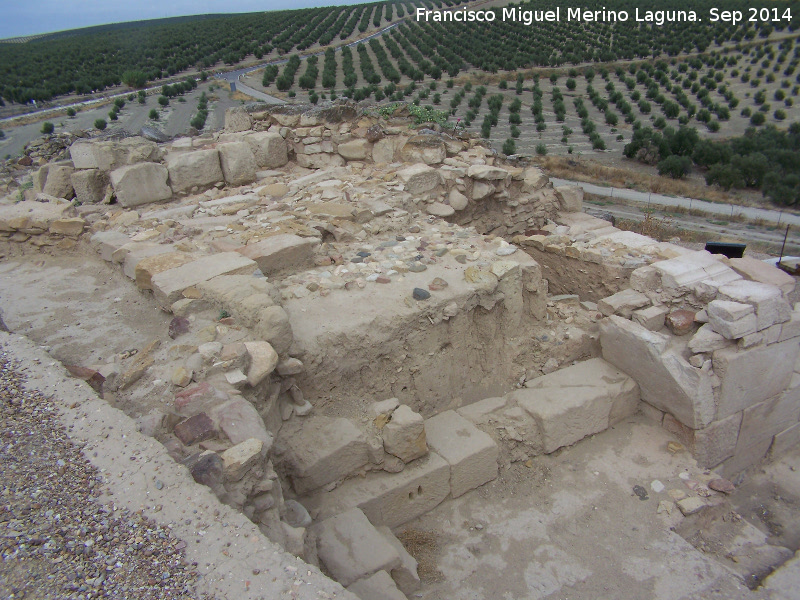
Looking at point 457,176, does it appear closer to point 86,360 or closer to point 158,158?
point 158,158

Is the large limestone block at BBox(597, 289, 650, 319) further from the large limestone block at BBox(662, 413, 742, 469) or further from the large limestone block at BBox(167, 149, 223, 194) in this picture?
the large limestone block at BBox(167, 149, 223, 194)

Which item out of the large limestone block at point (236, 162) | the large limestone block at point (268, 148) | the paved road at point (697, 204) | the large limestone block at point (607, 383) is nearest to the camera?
the large limestone block at point (607, 383)

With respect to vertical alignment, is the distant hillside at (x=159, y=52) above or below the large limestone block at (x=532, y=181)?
above

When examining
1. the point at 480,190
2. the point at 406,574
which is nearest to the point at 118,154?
the point at 480,190

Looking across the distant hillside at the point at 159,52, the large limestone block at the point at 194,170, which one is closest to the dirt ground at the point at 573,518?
the large limestone block at the point at 194,170

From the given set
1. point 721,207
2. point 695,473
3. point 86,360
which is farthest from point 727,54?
point 86,360

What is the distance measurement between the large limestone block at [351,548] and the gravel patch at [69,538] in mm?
1370

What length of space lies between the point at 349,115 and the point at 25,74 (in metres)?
37.7

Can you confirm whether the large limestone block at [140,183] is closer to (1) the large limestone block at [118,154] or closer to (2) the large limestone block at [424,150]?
(1) the large limestone block at [118,154]

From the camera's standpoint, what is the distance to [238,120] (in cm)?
812

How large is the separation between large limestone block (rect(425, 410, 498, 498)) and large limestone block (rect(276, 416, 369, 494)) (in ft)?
2.14

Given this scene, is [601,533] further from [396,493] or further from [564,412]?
[396,493]

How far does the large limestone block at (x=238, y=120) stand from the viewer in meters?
8.05

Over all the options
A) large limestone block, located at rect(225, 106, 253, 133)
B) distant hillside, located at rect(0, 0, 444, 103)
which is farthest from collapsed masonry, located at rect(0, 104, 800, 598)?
distant hillside, located at rect(0, 0, 444, 103)
